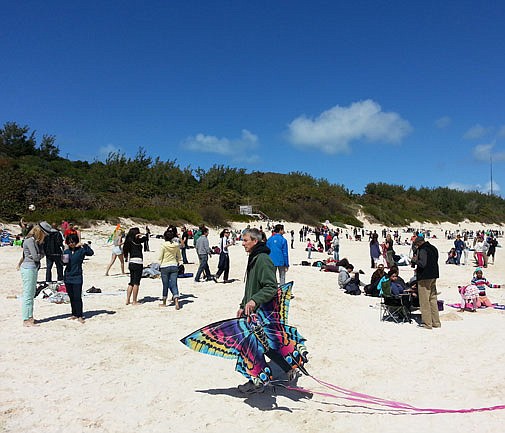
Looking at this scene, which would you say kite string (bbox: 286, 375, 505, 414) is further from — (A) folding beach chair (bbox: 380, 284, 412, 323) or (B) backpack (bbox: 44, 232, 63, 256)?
(B) backpack (bbox: 44, 232, 63, 256)

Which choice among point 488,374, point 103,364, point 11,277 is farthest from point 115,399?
point 11,277

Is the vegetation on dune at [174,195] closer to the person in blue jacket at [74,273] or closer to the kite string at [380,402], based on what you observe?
the person in blue jacket at [74,273]

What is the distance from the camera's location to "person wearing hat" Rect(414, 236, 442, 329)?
23.3 ft

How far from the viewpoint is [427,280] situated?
23.8 ft

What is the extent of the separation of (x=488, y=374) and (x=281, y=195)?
47747mm

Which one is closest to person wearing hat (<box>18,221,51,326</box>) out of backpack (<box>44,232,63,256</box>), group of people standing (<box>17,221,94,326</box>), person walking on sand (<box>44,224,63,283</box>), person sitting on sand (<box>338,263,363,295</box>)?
group of people standing (<box>17,221,94,326</box>)

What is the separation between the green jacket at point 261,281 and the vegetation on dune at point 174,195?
2250 centimetres

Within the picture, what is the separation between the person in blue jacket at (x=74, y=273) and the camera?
6.99 meters

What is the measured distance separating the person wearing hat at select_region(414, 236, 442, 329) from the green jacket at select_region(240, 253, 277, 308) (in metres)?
3.93

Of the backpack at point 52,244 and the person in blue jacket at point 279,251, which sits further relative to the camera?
the backpack at point 52,244

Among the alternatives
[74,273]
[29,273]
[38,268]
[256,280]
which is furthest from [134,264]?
[256,280]

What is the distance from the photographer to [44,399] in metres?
4.28

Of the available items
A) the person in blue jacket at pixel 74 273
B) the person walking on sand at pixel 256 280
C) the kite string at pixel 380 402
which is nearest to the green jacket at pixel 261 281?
the person walking on sand at pixel 256 280

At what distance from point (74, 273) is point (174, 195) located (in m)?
38.2
